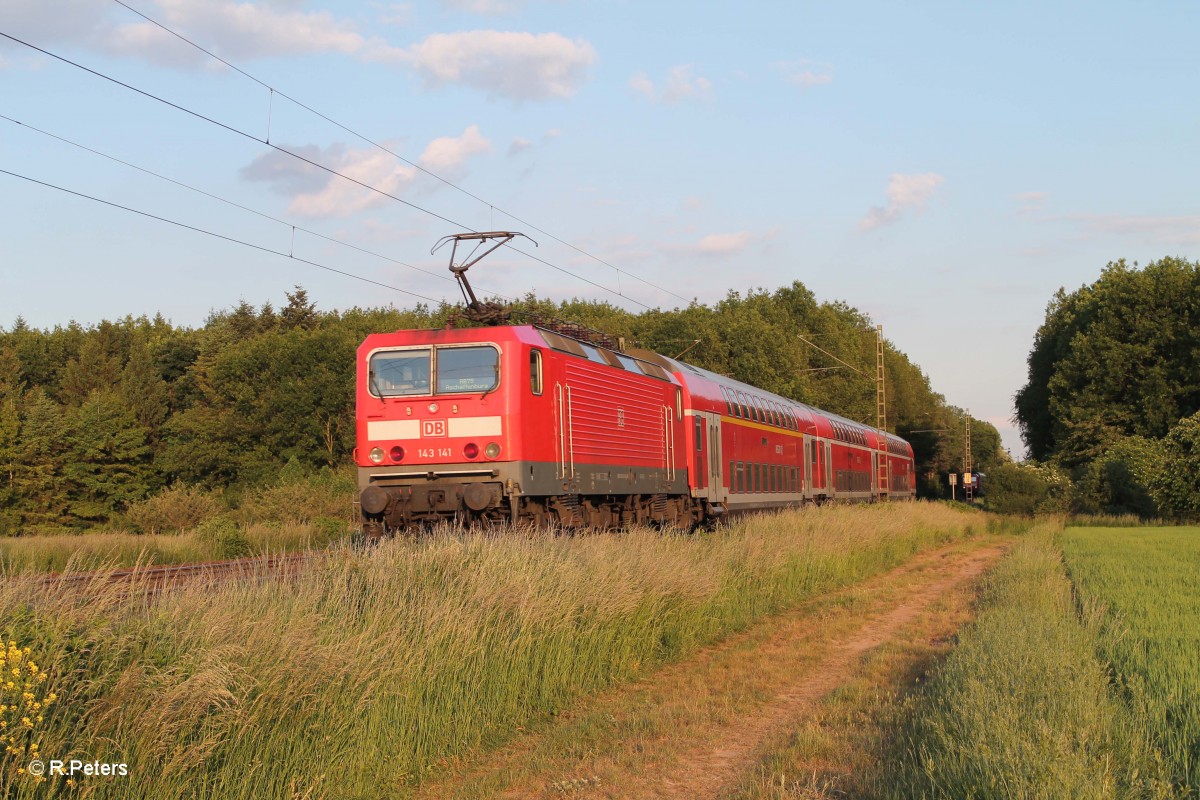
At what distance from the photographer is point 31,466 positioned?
2302 inches

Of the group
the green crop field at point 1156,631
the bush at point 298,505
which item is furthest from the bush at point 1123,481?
the bush at point 298,505

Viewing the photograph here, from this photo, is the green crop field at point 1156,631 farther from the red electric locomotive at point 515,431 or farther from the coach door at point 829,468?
the coach door at point 829,468

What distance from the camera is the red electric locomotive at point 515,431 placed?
15.2m

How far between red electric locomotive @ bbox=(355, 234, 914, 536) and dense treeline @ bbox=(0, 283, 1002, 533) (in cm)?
3123

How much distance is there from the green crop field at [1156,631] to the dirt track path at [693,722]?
2.47 meters

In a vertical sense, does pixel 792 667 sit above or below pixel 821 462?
below

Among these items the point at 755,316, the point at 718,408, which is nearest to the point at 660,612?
the point at 718,408

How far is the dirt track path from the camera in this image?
693 cm

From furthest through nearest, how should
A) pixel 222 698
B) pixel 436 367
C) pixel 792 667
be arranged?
pixel 436 367
pixel 792 667
pixel 222 698

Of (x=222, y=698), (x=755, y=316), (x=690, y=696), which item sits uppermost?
(x=755, y=316)

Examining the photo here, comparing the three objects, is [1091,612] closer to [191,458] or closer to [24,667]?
[24,667]

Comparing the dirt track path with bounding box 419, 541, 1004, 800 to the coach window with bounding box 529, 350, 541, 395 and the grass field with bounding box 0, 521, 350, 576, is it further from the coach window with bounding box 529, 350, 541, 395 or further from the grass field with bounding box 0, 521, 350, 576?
the grass field with bounding box 0, 521, 350, 576

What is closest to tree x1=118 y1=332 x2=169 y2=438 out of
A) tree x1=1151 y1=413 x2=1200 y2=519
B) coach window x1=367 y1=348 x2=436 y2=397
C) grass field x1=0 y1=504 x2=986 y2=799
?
tree x1=1151 y1=413 x2=1200 y2=519

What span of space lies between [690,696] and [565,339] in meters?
8.98
